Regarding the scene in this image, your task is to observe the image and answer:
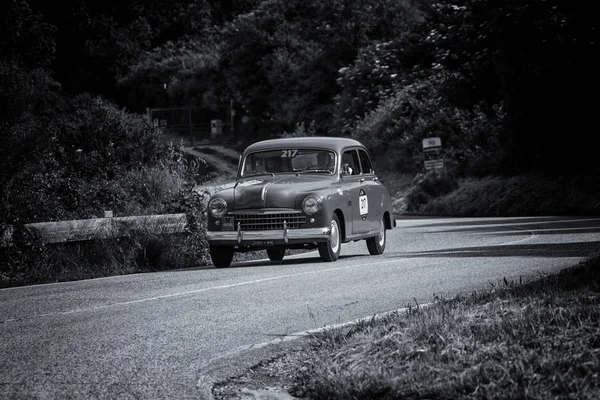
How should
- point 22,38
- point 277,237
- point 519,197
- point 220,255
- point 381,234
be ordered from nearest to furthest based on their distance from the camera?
point 277,237
point 220,255
point 381,234
point 519,197
point 22,38

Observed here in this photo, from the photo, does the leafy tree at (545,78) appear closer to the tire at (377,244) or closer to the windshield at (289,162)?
the tire at (377,244)

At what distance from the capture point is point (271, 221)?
1664cm

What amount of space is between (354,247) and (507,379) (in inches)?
614

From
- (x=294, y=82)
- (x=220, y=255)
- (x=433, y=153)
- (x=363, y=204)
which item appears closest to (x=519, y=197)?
(x=433, y=153)

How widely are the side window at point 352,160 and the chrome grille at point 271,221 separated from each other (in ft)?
7.08

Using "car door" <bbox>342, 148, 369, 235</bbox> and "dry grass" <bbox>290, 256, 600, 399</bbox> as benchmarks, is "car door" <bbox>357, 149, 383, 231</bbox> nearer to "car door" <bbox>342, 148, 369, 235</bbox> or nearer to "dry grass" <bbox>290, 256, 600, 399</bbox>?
"car door" <bbox>342, 148, 369, 235</bbox>

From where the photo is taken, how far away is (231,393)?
737 cm

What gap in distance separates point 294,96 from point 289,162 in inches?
1581

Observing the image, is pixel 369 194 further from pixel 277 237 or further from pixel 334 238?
pixel 277 237

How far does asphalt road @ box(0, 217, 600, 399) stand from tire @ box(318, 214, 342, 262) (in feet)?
0.73

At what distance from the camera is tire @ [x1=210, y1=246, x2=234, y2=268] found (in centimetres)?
1692

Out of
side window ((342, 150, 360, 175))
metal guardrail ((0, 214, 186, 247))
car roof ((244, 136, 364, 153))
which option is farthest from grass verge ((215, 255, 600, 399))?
side window ((342, 150, 360, 175))

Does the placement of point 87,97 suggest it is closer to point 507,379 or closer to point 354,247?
point 354,247

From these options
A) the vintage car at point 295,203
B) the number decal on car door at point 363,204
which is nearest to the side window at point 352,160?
the vintage car at point 295,203
